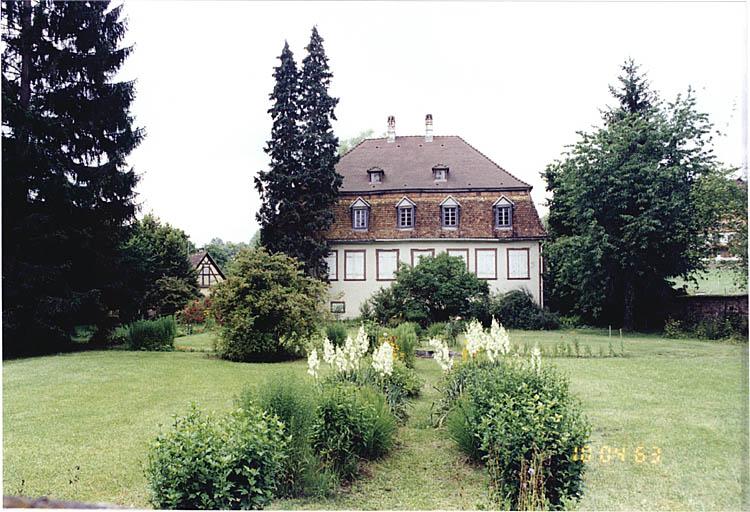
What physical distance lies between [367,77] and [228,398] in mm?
2344

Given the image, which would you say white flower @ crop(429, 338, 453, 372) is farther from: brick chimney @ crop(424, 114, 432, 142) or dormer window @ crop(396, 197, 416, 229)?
brick chimney @ crop(424, 114, 432, 142)

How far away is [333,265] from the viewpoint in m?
4.40

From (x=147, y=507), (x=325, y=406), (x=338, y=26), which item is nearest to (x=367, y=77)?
(x=338, y=26)

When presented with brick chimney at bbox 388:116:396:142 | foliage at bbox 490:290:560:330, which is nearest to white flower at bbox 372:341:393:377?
foliage at bbox 490:290:560:330

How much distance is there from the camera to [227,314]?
208 inches

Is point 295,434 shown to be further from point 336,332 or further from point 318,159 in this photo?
point 318,159

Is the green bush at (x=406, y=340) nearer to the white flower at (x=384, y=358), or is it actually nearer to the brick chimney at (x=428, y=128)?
the white flower at (x=384, y=358)

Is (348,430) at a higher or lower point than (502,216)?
lower

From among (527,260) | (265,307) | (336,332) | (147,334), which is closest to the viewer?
(147,334)

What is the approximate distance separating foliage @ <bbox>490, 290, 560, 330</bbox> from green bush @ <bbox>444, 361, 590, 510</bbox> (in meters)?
0.65

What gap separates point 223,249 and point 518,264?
2129 mm

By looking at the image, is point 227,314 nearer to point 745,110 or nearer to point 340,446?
point 340,446

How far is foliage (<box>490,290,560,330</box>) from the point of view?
4.05m
